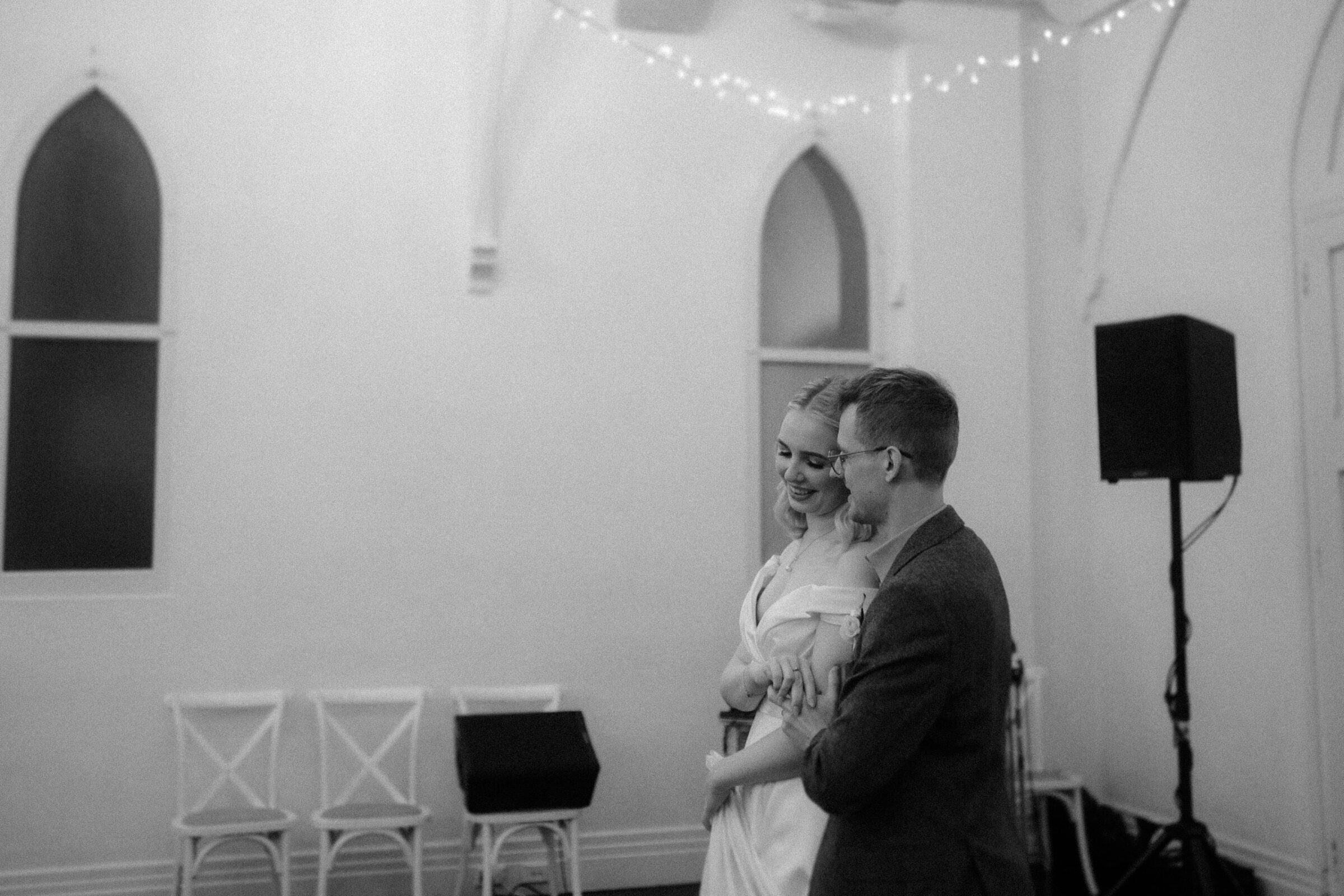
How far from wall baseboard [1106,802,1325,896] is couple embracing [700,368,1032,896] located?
3211 millimetres

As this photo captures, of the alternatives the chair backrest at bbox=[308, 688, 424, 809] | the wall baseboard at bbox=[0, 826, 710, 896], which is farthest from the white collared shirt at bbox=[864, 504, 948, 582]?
the chair backrest at bbox=[308, 688, 424, 809]

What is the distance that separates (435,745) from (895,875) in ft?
12.0

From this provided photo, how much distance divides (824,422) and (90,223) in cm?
394

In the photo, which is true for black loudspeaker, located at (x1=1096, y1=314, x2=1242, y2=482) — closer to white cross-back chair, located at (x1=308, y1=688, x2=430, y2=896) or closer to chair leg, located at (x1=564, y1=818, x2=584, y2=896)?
chair leg, located at (x1=564, y1=818, x2=584, y2=896)

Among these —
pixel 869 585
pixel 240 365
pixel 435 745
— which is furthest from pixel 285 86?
pixel 869 585

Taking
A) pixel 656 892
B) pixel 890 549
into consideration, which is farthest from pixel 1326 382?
pixel 656 892

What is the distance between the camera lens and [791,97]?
5.78 m

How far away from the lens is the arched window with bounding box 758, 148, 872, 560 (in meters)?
5.73

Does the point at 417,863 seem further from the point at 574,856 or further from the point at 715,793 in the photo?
the point at 715,793

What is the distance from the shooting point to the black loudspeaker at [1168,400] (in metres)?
4.08

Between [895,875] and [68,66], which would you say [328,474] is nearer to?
[68,66]

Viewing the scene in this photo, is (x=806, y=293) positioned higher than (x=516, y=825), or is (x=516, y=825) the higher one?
(x=806, y=293)

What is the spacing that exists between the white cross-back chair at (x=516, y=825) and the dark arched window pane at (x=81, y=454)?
144cm

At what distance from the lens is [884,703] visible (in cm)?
178
